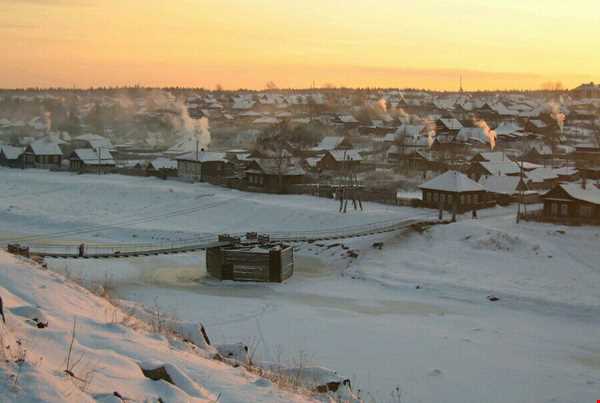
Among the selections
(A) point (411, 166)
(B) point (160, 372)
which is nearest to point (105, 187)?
(A) point (411, 166)

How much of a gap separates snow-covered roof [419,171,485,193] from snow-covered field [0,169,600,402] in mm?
1740

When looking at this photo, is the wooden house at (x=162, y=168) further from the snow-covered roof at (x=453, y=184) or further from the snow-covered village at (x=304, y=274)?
the snow-covered roof at (x=453, y=184)

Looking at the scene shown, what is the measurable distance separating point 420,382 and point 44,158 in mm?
61577

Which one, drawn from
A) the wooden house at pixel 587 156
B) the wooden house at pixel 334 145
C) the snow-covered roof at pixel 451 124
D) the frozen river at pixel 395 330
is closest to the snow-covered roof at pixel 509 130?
the snow-covered roof at pixel 451 124

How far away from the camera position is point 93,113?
126 meters

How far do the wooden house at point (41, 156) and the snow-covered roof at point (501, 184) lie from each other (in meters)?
43.0

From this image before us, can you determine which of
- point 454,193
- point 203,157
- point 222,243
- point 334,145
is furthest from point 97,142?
point 222,243

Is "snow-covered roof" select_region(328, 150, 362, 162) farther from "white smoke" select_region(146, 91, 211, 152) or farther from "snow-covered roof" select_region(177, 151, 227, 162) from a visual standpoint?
"white smoke" select_region(146, 91, 211, 152)

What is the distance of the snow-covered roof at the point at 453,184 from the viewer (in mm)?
43000

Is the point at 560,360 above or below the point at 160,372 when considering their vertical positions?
below

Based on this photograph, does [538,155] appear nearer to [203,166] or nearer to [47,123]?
[203,166]

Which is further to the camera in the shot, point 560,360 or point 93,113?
point 93,113

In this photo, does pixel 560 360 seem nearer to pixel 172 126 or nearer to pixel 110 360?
pixel 110 360

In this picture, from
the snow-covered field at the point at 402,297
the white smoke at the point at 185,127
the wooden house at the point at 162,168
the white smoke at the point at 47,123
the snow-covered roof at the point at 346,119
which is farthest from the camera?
the white smoke at the point at 47,123
